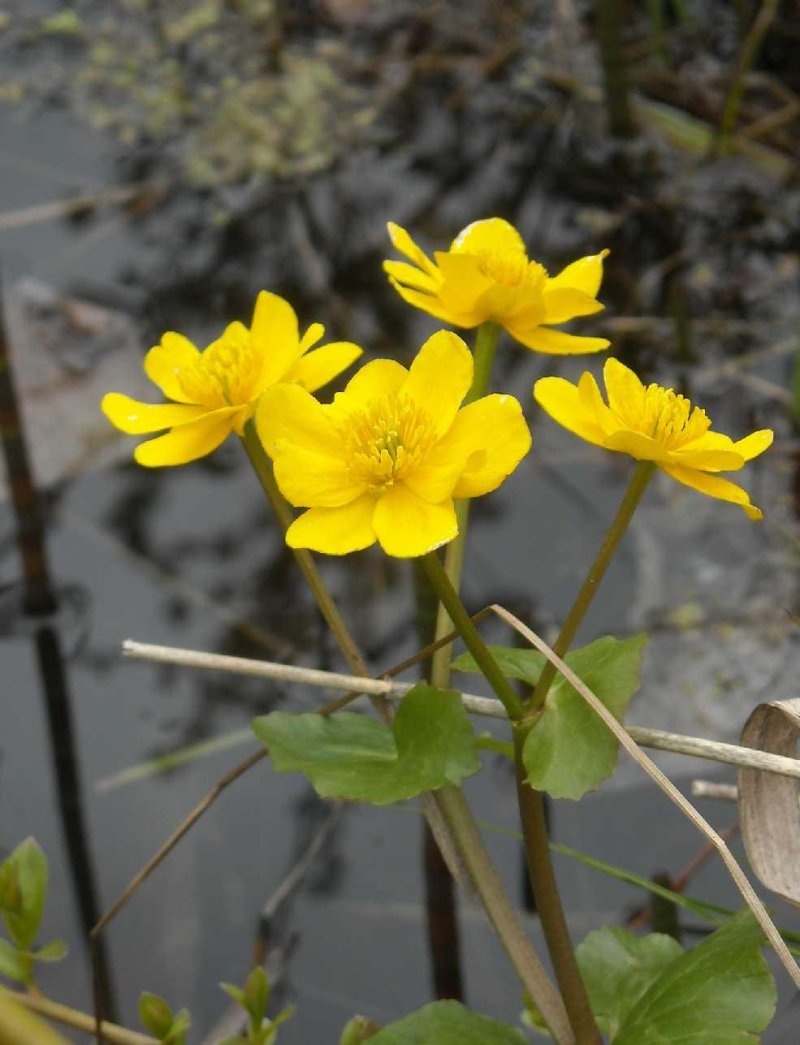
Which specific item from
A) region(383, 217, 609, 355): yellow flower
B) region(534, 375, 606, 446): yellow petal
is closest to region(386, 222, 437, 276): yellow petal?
region(383, 217, 609, 355): yellow flower

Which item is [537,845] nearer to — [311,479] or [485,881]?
[485,881]

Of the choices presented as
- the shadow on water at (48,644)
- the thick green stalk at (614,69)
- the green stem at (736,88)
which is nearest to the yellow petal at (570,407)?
the shadow on water at (48,644)

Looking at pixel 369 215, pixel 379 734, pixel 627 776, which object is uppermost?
pixel 379 734

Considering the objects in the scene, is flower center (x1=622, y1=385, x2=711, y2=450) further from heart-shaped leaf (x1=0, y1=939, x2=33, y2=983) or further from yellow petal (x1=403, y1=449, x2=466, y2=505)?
heart-shaped leaf (x1=0, y1=939, x2=33, y2=983)

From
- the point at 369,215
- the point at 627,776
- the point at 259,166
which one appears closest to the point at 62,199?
the point at 259,166

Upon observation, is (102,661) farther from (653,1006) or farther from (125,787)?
(653,1006)

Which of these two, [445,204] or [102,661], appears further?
[445,204]

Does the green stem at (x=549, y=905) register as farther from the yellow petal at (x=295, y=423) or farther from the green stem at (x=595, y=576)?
the yellow petal at (x=295, y=423)
